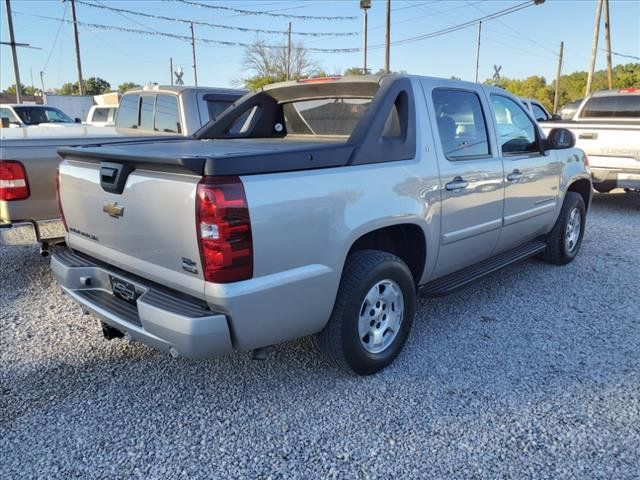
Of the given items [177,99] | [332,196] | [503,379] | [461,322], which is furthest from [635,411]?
[177,99]

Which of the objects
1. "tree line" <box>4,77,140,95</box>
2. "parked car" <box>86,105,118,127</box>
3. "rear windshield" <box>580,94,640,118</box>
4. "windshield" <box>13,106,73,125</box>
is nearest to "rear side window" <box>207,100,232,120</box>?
"rear windshield" <box>580,94,640,118</box>

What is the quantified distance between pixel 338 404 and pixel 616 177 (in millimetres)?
7239

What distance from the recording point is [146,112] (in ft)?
22.8

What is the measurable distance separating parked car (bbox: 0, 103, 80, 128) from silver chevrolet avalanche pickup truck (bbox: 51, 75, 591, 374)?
14100 millimetres

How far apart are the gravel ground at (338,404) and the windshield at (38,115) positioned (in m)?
13.9

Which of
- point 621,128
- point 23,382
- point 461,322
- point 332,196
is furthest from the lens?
point 621,128

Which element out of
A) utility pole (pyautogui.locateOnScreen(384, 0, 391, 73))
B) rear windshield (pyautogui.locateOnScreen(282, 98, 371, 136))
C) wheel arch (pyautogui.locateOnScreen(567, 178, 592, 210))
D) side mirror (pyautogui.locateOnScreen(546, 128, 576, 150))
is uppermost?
utility pole (pyautogui.locateOnScreen(384, 0, 391, 73))

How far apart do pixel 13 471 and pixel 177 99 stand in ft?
15.7

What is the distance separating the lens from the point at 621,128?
311 inches

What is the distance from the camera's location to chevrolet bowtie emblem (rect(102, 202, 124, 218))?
2.71m

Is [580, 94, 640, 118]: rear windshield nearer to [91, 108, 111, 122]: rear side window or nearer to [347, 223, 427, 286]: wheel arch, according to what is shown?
[347, 223, 427, 286]: wheel arch

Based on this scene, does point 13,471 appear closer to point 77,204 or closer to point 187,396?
point 187,396

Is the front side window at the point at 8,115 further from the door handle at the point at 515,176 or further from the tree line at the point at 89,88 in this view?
the tree line at the point at 89,88

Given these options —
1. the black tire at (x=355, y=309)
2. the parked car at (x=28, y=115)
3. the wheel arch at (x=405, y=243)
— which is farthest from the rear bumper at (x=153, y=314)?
the parked car at (x=28, y=115)
